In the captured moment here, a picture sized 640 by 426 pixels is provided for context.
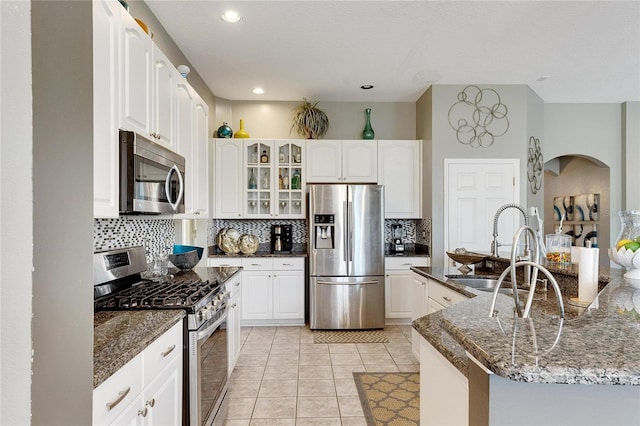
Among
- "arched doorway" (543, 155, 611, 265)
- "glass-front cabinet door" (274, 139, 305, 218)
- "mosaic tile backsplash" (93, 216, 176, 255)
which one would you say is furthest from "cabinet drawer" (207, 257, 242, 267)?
"arched doorway" (543, 155, 611, 265)

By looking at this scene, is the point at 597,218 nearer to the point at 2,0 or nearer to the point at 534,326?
the point at 534,326

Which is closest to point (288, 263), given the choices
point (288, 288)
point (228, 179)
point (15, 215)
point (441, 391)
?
point (288, 288)

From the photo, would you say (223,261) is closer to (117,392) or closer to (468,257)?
(468,257)

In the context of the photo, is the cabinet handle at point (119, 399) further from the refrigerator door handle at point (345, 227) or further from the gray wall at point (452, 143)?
the gray wall at point (452, 143)

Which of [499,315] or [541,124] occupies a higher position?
[541,124]

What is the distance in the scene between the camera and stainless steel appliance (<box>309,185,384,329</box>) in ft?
13.8

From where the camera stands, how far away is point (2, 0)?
19.7 inches

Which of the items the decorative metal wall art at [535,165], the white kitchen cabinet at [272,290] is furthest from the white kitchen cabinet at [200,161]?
the decorative metal wall art at [535,165]

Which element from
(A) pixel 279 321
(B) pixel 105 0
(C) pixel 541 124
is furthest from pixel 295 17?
(C) pixel 541 124

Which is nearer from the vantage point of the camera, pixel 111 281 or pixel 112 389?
pixel 112 389

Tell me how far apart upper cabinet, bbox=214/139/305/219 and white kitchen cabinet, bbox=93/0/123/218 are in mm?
2928

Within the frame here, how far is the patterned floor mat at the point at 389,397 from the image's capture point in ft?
7.82

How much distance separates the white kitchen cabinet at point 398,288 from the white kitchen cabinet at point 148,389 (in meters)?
3.03

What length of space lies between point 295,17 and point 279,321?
3.23 meters
